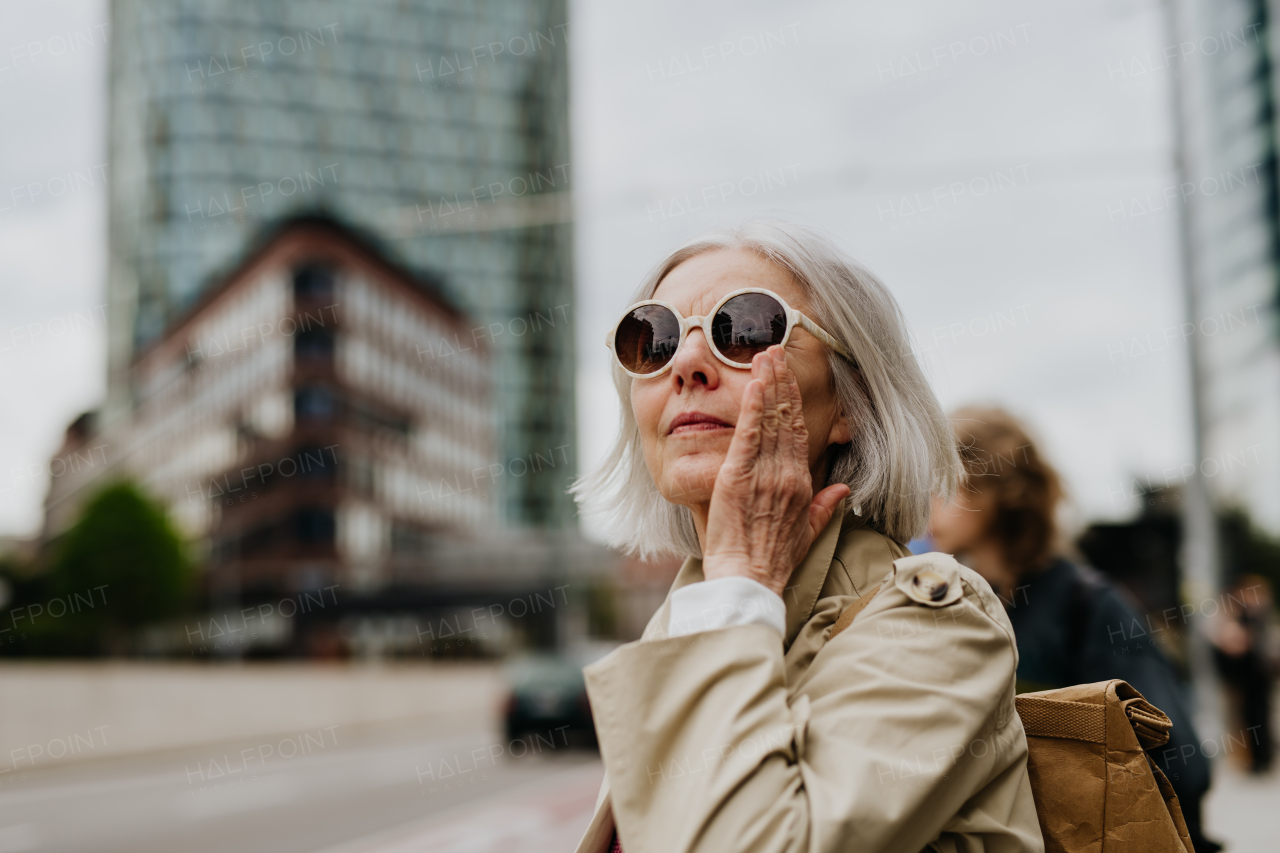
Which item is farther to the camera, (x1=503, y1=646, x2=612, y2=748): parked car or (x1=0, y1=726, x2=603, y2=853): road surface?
(x1=503, y1=646, x2=612, y2=748): parked car

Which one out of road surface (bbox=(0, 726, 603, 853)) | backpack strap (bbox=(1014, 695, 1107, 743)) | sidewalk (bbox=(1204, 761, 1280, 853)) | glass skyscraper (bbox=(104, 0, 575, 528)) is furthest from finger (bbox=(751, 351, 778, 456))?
glass skyscraper (bbox=(104, 0, 575, 528))

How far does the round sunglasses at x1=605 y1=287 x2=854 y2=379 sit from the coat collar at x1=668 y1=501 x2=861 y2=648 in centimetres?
25

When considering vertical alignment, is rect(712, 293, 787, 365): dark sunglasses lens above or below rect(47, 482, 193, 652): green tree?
above

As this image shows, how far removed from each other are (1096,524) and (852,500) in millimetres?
9489

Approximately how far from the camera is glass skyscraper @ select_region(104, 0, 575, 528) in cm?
6800

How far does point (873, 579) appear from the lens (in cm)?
153

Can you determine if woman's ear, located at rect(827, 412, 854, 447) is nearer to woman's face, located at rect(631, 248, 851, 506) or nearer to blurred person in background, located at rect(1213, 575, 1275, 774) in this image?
woman's face, located at rect(631, 248, 851, 506)

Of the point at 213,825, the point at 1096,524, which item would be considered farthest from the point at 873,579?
the point at 213,825

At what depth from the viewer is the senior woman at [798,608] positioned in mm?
1225

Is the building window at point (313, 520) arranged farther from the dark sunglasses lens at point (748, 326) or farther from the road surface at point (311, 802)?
the dark sunglasses lens at point (748, 326)

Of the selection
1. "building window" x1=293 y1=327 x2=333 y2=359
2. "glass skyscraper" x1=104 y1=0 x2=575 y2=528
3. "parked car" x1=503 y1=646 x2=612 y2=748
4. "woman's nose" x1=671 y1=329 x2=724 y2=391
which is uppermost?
"glass skyscraper" x1=104 y1=0 x2=575 y2=528

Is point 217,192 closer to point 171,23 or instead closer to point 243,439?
point 171,23

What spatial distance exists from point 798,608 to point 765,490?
165mm

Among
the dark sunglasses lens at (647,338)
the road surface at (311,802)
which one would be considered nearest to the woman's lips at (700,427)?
the dark sunglasses lens at (647,338)
